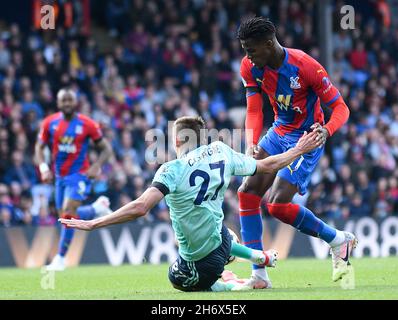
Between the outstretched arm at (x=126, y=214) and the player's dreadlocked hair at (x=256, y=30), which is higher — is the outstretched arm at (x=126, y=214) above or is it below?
below

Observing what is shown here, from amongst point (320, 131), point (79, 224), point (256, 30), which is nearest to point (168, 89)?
point (256, 30)

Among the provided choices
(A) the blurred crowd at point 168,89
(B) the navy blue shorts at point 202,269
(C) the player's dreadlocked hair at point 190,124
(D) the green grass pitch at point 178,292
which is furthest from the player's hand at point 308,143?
(A) the blurred crowd at point 168,89

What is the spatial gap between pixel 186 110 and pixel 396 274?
916 centimetres

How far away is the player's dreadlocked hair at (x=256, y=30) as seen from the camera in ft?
30.3

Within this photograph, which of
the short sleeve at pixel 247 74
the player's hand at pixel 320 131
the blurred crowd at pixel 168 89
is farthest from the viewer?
the blurred crowd at pixel 168 89

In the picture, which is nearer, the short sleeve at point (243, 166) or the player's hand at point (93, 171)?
the short sleeve at point (243, 166)

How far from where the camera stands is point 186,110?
780 inches

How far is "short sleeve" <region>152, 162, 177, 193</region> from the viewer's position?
327 inches

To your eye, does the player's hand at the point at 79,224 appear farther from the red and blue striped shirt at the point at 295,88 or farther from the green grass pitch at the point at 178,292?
the red and blue striped shirt at the point at 295,88

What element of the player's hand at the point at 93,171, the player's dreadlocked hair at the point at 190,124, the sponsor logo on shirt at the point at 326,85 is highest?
the sponsor logo on shirt at the point at 326,85

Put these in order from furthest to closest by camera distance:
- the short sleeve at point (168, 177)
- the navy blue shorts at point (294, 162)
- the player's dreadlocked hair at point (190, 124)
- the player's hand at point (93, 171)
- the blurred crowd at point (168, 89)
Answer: the blurred crowd at point (168, 89) < the player's hand at point (93, 171) < the navy blue shorts at point (294, 162) < the player's dreadlocked hair at point (190, 124) < the short sleeve at point (168, 177)

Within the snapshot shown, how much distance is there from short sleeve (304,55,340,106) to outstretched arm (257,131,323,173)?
891 millimetres

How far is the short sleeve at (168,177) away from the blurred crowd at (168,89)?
8.49 metres
